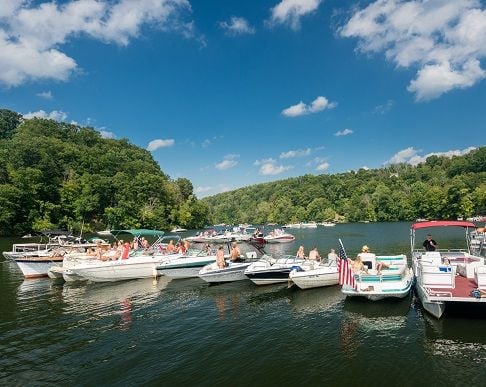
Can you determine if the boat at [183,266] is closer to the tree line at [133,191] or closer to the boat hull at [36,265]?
the boat hull at [36,265]

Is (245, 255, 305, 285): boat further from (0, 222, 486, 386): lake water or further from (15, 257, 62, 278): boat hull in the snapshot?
(15, 257, 62, 278): boat hull

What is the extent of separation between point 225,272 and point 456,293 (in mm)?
12368

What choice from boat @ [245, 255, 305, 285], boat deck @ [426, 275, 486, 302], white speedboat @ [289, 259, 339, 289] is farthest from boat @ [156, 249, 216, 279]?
boat deck @ [426, 275, 486, 302]

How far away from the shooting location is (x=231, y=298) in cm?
1878

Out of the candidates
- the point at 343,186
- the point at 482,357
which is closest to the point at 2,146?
the point at 482,357

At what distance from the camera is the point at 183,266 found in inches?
942

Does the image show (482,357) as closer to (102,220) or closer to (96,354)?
(96,354)

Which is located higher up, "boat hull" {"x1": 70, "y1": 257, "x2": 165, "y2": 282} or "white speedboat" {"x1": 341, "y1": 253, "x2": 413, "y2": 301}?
"boat hull" {"x1": 70, "y1": 257, "x2": 165, "y2": 282}

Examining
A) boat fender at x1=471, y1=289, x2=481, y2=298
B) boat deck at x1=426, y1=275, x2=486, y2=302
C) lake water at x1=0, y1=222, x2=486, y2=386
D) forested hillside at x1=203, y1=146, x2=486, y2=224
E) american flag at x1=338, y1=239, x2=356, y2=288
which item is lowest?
lake water at x1=0, y1=222, x2=486, y2=386

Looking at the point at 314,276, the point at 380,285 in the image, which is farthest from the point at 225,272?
the point at 380,285

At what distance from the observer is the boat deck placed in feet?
41.6

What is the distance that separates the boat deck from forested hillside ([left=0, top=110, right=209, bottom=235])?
79.4 meters

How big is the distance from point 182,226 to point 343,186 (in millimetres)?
92047

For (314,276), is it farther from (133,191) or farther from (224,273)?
Result: (133,191)
